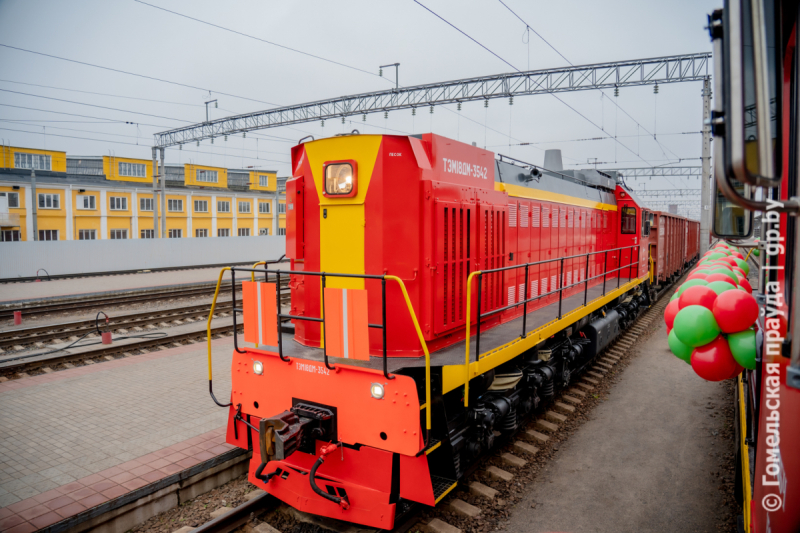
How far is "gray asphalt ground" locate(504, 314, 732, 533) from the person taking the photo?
4.48 m

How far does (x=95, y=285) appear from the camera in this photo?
19.2 m

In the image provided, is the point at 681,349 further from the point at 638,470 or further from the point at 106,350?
Result: the point at 106,350

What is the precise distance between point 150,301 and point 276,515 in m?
13.6

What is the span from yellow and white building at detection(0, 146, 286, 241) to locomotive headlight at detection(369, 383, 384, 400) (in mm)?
27892

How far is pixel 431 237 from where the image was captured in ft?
15.6

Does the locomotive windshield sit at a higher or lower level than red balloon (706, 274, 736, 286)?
higher

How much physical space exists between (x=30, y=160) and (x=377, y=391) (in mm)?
46054

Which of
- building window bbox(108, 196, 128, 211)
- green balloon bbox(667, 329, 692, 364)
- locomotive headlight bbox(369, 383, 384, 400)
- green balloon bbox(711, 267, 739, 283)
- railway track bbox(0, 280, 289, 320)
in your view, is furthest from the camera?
building window bbox(108, 196, 128, 211)

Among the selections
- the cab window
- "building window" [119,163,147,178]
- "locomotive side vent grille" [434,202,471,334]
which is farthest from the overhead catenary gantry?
"building window" [119,163,147,178]

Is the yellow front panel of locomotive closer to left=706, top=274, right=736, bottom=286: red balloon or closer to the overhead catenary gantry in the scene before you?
left=706, top=274, right=736, bottom=286: red balloon

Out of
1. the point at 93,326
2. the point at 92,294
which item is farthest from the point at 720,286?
the point at 92,294

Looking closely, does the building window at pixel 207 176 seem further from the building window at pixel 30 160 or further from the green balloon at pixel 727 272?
the green balloon at pixel 727 272

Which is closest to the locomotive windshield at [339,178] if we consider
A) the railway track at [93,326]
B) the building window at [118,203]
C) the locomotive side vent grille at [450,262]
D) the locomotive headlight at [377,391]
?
the locomotive side vent grille at [450,262]

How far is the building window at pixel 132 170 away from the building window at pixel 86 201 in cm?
656
